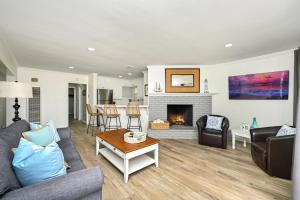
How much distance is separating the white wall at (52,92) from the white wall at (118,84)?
4.15 feet

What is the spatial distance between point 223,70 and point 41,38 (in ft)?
14.9

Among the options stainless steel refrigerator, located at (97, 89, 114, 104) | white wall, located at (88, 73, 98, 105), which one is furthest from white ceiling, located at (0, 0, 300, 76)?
stainless steel refrigerator, located at (97, 89, 114, 104)

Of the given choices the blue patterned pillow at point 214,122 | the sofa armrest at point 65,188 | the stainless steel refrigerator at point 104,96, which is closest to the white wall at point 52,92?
the stainless steel refrigerator at point 104,96

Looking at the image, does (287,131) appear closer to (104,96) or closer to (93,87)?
(93,87)

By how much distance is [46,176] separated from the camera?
1.08 m

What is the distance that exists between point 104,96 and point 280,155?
6236 millimetres

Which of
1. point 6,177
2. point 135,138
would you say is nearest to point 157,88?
point 135,138

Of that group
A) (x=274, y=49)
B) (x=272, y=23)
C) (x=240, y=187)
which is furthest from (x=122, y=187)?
(x=274, y=49)

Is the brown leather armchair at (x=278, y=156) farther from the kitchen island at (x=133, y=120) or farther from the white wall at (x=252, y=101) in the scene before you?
the kitchen island at (x=133, y=120)

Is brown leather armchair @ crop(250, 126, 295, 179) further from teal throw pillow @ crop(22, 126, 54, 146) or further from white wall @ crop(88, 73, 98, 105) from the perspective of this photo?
white wall @ crop(88, 73, 98, 105)

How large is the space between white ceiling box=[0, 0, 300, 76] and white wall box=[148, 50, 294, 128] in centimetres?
44

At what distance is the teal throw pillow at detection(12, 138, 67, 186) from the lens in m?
1.03

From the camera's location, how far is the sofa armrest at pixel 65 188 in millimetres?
902

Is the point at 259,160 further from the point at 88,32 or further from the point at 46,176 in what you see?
the point at 88,32
